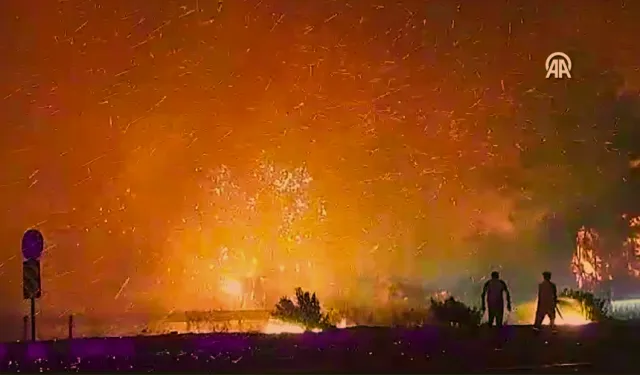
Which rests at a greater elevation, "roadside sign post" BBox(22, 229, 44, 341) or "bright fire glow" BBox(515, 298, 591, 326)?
"roadside sign post" BBox(22, 229, 44, 341)

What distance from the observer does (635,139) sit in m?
10.9

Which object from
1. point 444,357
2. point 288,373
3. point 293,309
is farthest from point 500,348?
point 293,309

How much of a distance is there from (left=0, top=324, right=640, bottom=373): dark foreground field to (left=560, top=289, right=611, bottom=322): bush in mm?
1107

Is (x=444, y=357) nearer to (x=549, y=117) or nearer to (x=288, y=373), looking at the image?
(x=288, y=373)

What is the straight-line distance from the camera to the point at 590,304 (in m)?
10.6

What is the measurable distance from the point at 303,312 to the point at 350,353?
199 cm

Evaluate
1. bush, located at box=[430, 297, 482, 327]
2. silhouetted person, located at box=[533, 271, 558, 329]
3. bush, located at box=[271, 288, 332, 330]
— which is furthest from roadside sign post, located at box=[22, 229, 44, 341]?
silhouetted person, located at box=[533, 271, 558, 329]

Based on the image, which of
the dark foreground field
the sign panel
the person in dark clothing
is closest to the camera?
the dark foreground field

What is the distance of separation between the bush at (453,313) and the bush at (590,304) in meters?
0.97

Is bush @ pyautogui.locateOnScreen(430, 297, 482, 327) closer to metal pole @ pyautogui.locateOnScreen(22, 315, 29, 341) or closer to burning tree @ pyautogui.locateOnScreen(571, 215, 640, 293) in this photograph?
burning tree @ pyautogui.locateOnScreen(571, 215, 640, 293)

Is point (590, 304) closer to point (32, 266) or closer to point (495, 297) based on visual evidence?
point (495, 297)

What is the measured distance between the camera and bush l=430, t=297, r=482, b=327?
10.6 m

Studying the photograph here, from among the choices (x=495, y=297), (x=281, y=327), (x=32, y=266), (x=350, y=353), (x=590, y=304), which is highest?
(x=32, y=266)

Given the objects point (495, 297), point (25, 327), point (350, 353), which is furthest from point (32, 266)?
point (495, 297)
